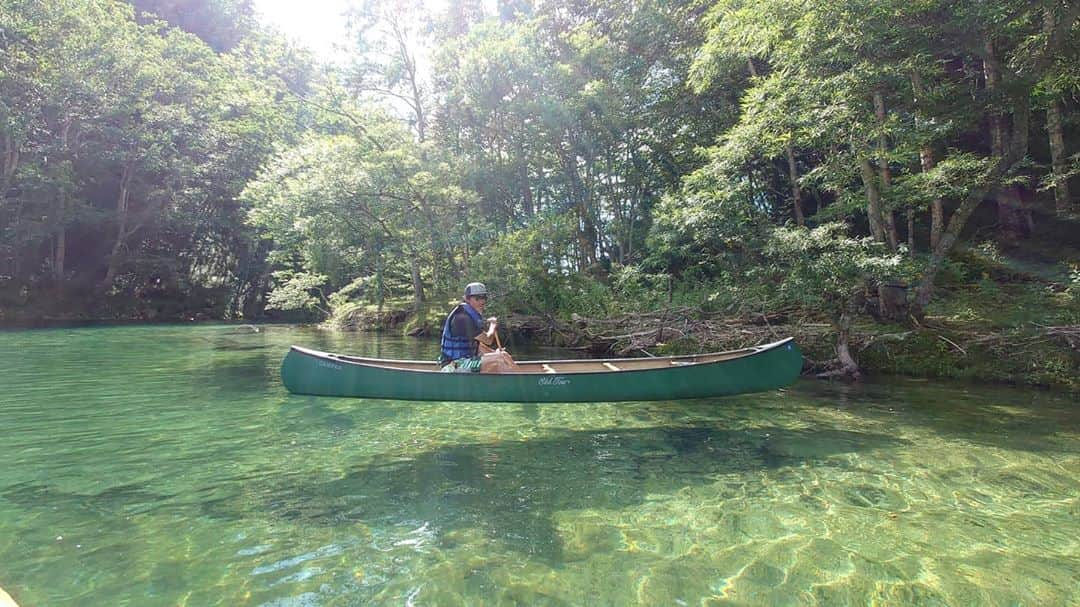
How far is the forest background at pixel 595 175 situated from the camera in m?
8.77

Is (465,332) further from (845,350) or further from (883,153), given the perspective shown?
(883,153)

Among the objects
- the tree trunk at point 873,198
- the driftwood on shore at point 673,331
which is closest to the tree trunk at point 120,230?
the driftwood on shore at point 673,331

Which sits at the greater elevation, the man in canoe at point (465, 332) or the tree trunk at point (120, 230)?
the tree trunk at point (120, 230)

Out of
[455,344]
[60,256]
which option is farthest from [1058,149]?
[60,256]

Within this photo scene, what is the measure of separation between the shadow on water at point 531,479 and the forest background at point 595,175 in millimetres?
4712

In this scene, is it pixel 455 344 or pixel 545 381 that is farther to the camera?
pixel 455 344

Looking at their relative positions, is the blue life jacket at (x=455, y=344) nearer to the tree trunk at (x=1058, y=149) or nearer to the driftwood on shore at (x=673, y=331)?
the driftwood on shore at (x=673, y=331)

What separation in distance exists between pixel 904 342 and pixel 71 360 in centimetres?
1749

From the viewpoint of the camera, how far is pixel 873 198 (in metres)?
10.3

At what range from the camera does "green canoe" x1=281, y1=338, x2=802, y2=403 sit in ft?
19.1

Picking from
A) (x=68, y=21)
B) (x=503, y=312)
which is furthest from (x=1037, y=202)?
(x=68, y=21)

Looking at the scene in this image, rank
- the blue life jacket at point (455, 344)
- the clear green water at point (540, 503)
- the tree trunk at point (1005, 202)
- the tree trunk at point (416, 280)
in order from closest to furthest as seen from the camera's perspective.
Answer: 1. the clear green water at point (540, 503)
2. the blue life jacket at point (455, 344)
3. the tree trunk at point (1005, 202)
4. the tree trunk at point (416, 280)

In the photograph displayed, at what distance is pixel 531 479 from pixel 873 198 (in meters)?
9.66

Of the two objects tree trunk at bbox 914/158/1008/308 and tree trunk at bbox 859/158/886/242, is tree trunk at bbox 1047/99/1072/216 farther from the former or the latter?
tree trunk at bbox 859/158/886/242
